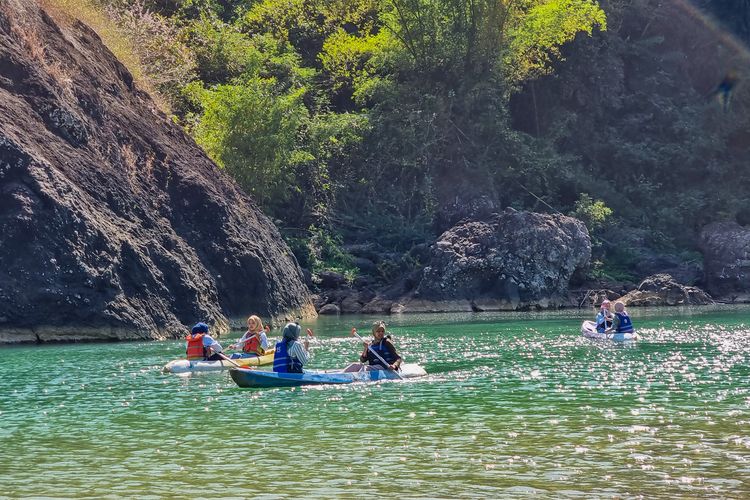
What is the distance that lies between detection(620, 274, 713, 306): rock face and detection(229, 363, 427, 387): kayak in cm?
3578

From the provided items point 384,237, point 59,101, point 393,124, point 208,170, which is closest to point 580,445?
point 59,101

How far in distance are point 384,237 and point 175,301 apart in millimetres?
25109

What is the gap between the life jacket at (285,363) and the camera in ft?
78.3

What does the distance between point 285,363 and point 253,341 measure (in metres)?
5.65

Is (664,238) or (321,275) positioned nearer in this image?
(321,275)

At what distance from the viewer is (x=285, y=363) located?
23891 millimetres

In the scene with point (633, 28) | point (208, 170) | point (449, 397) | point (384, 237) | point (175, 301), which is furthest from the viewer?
point (633, 28)

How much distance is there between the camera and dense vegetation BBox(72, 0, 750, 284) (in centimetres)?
6303

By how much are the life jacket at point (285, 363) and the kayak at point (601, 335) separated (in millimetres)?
14592

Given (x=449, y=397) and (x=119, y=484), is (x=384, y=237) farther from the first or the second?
(x=119, y=484)

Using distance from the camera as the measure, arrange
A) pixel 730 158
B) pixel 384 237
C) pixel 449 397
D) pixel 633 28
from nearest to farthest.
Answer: pixel 449 397 < pixel 384 237 < pixel 730 158 < pixel 633 28

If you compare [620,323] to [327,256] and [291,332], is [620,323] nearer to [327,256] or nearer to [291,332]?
[291,332]

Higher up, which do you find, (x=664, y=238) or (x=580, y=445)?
(x=664, y=238)

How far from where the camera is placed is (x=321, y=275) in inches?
2302
